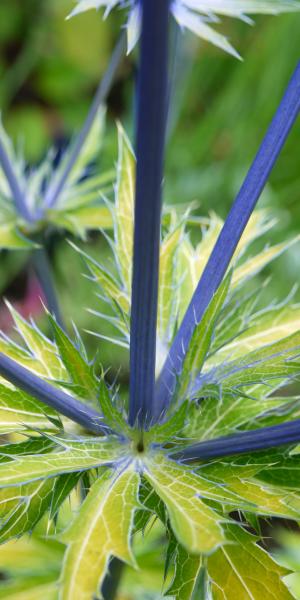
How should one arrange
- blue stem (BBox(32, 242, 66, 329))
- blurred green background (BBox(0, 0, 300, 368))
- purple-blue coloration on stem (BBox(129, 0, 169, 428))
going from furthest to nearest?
1. blurred green background (BBox(0, 0, 300, 368))
2. blue stem (BBox(32, 242, 66, 329))
3. purple-blue coloration on stem (BBox(129, 0, 169, 428))

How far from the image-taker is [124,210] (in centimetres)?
54

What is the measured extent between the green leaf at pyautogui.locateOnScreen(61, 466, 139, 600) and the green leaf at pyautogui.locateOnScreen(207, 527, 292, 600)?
0.08m

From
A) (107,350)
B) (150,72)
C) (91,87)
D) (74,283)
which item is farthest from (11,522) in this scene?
(91,87)

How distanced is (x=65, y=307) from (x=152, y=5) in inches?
54.9

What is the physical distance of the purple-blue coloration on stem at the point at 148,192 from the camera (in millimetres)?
248

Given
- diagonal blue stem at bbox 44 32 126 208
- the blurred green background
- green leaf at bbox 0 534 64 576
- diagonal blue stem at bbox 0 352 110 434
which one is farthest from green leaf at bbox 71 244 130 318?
the blurred green background

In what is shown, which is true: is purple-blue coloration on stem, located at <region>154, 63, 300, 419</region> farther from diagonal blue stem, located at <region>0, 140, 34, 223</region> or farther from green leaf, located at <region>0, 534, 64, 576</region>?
green leaf, located at <region>0, 534, 64, 576</region>

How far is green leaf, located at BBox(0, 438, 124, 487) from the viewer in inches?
15.3

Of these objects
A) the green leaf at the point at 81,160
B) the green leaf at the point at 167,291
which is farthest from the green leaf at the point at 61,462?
the green leaf at the point at 81,160

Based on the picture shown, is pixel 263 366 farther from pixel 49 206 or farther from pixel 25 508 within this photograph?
pixel 49 206

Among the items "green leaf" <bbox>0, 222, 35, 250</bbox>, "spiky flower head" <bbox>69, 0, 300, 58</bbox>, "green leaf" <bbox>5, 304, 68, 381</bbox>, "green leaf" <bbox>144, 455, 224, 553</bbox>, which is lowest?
"green leaf" <bbox>144, 455, 224, 553</bbox>

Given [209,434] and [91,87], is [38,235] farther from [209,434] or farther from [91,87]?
[91,87]

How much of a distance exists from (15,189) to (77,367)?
298 millimetres

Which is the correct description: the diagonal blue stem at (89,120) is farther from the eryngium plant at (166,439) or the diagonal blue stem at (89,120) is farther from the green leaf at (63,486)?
the green leaf at (63,486)
